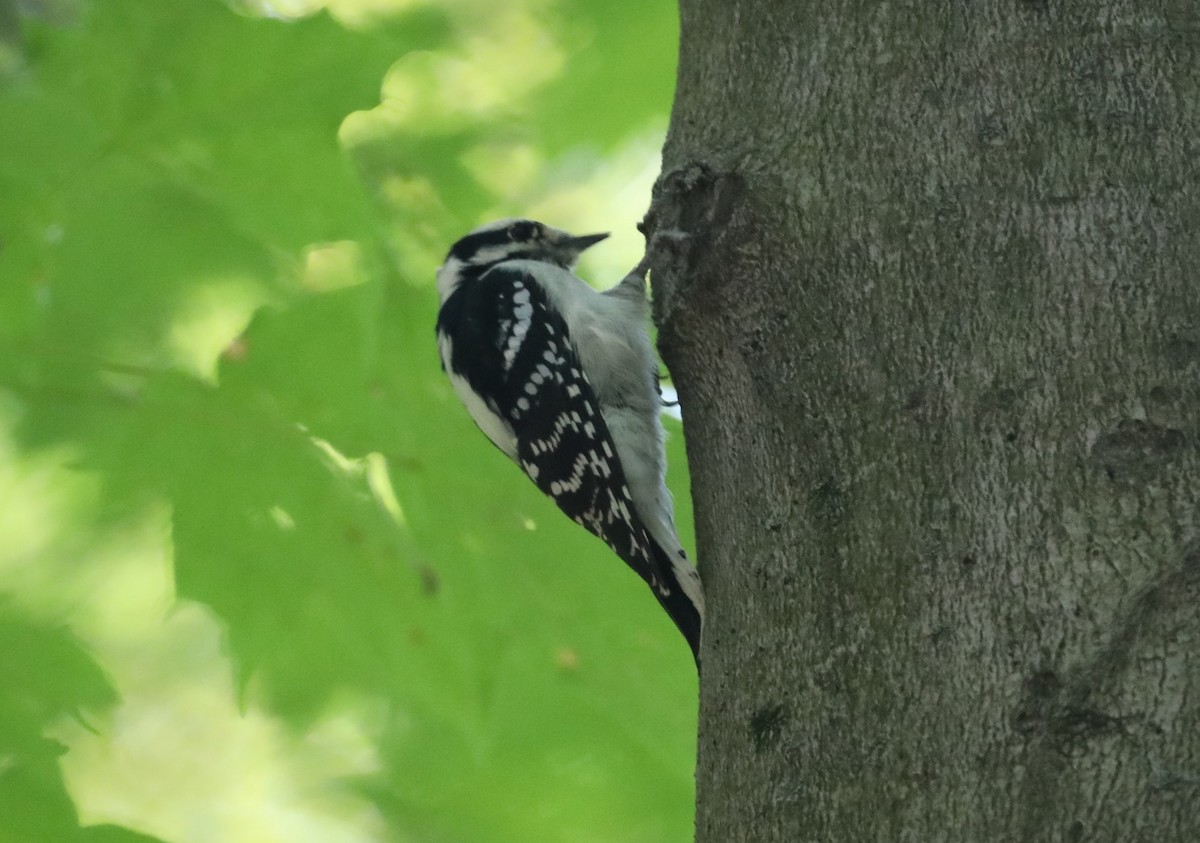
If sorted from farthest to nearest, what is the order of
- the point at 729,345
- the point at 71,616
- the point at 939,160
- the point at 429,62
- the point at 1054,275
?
the point at 429,62
the point at 71,616
the point at 729,345
the point at 939,160
the point at 1054,275

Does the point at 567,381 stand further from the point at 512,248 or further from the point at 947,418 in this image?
the point at 947,418

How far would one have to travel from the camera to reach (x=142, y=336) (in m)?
2.68

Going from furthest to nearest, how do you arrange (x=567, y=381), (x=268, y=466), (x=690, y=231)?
(x=567, y=381), (x=268, y=466), (x=690, y=231)

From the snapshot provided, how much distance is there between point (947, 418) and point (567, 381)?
190 centimetres

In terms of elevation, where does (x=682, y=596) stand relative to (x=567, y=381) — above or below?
below

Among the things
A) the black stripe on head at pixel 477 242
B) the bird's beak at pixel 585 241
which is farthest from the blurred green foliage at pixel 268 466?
the bird's beak at pixel 585 241

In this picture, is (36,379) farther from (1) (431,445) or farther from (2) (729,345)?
(2) (729,345)

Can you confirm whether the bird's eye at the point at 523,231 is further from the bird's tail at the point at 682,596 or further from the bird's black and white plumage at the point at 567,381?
the bird's tail at the point at 682,596

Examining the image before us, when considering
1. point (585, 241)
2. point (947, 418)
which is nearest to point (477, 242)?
point (585, 241)

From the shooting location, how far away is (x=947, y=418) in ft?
5.26

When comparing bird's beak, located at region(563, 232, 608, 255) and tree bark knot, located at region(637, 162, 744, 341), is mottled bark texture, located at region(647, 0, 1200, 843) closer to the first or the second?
tree bark knot, located at region(637, 162, 744, 341)

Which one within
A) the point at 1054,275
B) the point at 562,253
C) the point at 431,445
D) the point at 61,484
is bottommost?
the point at 1054,275

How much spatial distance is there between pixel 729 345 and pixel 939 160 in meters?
0.41

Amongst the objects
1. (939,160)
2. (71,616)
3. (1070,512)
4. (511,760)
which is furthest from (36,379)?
(1070,512)
